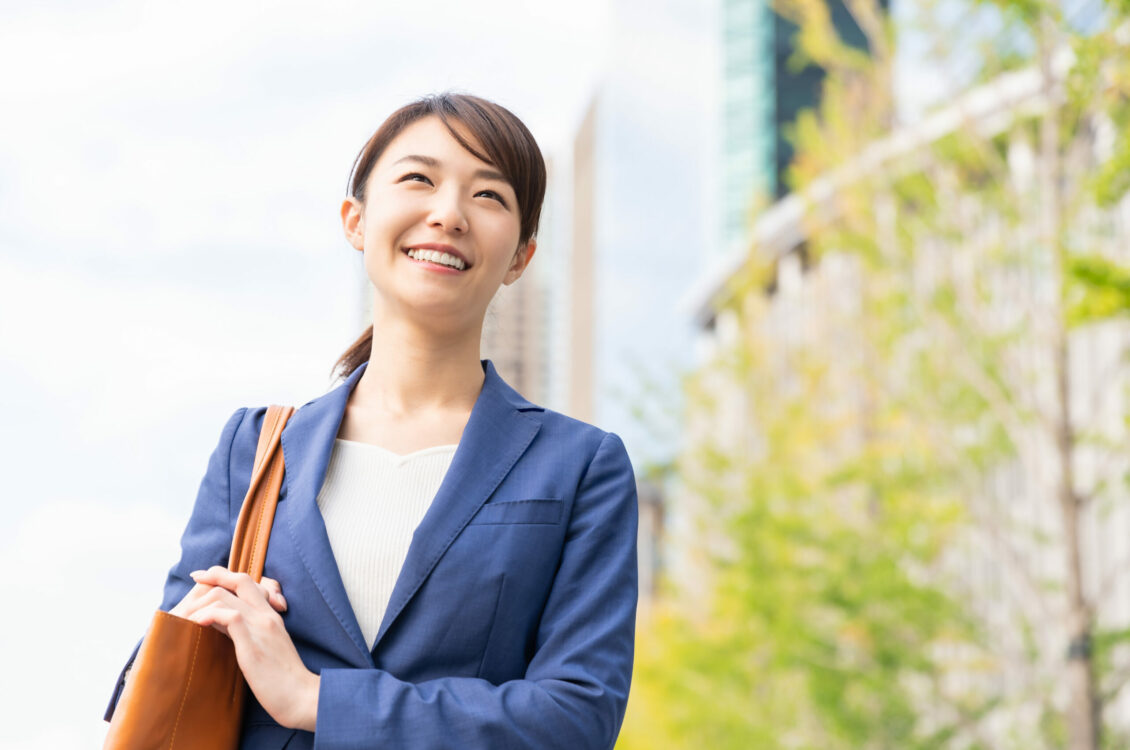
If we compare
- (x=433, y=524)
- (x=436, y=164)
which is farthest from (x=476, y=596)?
(x=436, y=164)

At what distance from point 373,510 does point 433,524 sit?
0.42 feet

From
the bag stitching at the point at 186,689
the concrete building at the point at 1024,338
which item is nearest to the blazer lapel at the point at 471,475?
the bag stitching at the point at 186,689

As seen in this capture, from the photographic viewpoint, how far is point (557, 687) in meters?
1.51

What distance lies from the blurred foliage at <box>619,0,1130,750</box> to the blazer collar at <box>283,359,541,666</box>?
3.98 metres

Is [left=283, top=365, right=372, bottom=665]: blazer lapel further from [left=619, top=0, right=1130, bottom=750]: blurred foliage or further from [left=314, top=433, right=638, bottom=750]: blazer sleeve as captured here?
[left=619, top=0, right=1130, bottom=750]: blurred foliage

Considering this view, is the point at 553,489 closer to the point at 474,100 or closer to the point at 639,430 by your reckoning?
the point at 474,100

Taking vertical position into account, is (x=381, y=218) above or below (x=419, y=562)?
above

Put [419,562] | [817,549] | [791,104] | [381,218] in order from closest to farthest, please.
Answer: [419,562]
[381,218]
[817,549]
[791,104]

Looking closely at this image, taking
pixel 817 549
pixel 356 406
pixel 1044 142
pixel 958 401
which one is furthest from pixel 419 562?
pixel 817 549

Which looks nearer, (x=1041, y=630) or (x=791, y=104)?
(x=1041, y=630)

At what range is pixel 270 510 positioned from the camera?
1657 mm

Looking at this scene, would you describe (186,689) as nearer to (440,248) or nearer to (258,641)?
(258,641)

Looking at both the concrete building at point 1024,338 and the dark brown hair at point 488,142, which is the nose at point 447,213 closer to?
the dark brown hair at point 488,142

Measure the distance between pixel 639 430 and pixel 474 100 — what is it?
10707 mm
